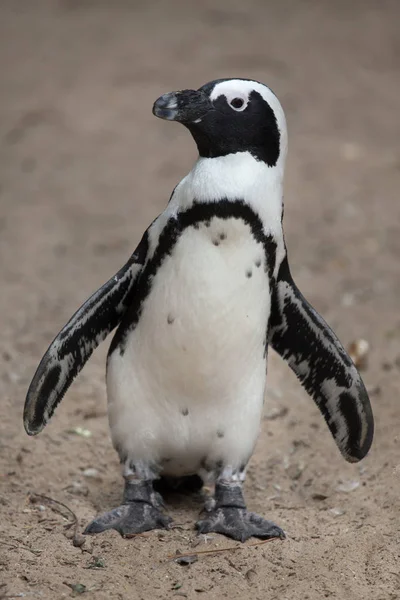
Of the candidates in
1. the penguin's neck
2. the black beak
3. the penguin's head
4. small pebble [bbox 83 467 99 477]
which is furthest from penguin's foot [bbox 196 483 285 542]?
the black beak

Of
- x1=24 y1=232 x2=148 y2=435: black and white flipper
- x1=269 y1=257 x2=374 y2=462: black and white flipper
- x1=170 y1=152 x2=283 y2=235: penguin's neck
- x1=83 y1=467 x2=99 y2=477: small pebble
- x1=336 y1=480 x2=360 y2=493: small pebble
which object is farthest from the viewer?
x1=83 y1=467 x2=99 y2=477: small pebble

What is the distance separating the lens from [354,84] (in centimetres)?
786

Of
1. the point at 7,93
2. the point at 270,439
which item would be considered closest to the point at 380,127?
the point at 7,93

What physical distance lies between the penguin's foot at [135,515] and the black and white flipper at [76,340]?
34 cm

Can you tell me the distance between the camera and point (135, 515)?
314 cm

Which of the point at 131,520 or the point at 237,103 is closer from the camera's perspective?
the point at 237,103

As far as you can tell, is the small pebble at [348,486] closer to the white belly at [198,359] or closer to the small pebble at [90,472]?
the white belly at [198,359]

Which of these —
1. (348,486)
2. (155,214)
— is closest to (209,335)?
(348,486)

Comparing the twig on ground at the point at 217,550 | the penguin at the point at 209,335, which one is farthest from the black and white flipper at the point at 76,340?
the twig on ground at the point at 217,550

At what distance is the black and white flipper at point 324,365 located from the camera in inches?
126

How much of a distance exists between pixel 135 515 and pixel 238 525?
1.02 feet

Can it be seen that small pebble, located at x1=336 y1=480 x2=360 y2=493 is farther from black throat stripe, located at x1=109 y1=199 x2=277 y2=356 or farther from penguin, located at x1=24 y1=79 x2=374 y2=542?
black throat stripe, located at x1=109 y1=199 x2=277 y2=356

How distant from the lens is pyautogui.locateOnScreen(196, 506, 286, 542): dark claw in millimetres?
3092

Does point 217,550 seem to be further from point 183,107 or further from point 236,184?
point 183,107
